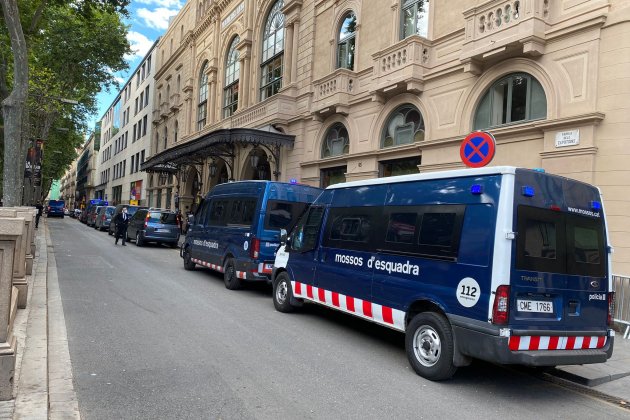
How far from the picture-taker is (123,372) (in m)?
4.93

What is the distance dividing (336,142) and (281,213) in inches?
318

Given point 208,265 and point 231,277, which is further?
point 208,265

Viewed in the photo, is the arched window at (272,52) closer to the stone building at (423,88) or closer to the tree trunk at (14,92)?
the stone building at (423,88)

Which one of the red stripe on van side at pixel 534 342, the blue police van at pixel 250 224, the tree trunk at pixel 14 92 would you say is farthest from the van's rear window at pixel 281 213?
the red stripe on van side at pixel 534 342

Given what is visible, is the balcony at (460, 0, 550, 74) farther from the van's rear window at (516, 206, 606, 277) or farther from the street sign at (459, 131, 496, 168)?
the van's rear window at (516, 206, 606, 277)

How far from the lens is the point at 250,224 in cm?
1029

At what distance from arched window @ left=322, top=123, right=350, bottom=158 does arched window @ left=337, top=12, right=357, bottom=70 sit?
2.22 meters

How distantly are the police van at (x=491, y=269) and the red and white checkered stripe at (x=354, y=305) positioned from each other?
0.08 feet

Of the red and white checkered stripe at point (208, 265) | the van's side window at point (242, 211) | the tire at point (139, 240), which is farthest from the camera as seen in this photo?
the tire at point (139, 240)

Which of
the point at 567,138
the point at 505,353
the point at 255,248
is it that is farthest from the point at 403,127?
the point at 505,353

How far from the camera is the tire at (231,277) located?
10633 mm

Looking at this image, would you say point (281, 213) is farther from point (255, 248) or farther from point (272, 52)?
point (272, 52)

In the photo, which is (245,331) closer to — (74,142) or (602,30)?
(602,30)

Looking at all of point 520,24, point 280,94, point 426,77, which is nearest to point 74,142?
point 280,94
